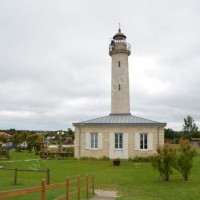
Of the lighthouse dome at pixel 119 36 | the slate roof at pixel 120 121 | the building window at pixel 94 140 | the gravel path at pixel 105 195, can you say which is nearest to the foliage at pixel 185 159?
the gravel path at pixel 105 195

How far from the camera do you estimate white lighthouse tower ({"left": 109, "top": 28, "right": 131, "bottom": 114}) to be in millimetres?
33500

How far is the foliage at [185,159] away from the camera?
16717mm

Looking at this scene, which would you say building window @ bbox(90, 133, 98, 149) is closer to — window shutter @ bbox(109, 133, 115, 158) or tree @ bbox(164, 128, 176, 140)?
Answer: window shutter @ bbox(109, 133, 115, 158)

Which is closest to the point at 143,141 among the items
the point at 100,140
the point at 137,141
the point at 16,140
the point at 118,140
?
the point at 137,141

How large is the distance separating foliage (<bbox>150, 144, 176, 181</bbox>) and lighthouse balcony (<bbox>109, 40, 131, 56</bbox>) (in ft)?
60.0

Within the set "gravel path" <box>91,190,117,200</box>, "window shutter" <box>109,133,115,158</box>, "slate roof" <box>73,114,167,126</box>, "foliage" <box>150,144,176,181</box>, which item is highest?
"slate roof" <box>73,114,167,126</box>

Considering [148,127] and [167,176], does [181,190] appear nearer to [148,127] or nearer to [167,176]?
[167,176]

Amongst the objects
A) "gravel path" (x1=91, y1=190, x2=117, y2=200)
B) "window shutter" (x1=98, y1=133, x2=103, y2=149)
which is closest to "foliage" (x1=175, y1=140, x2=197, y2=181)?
"gravel path" (x1=91, y1=190, x2=117, y2=200)

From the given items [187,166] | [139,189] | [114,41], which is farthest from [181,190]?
[114,41]

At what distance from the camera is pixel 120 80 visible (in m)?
33.7

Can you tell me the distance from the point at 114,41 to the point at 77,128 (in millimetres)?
9718

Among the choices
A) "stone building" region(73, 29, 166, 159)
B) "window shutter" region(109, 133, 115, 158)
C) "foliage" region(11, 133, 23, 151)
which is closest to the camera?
"stone building" region(73, 29, 166, 159)

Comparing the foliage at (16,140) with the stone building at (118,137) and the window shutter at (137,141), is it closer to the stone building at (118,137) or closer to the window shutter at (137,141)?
the stone building at (118,137)

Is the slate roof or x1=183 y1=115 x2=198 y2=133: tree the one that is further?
x1=183 y1=115 x2=198 y2=133: tree
